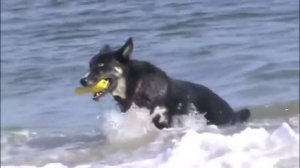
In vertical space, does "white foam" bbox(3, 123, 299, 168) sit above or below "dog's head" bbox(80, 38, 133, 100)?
below

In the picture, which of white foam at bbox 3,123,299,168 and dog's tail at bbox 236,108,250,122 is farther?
dog's tail at bbox 236,108,250,122

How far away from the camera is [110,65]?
7.15 metres

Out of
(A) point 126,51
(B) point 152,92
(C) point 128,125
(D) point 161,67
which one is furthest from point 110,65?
(D) point 161,67

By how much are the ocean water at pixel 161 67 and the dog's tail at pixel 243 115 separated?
0.06 m

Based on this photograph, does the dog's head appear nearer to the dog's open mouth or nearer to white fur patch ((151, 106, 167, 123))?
the dog's open mouth

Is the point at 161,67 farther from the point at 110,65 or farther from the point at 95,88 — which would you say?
the point at 95,88

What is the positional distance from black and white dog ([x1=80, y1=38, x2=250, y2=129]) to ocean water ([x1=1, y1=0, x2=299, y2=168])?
10cm

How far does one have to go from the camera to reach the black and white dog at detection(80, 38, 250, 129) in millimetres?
7152

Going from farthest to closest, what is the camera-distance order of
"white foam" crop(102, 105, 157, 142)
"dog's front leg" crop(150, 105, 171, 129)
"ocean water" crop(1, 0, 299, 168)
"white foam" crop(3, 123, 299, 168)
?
"dog's front leg" crop(150, 105, 171, 129), "white foam" crop(102, 105, 157, 142), "ocean water" crop(1, 0, 299, 168), "white foam" crop(3, 123, 299, 168)

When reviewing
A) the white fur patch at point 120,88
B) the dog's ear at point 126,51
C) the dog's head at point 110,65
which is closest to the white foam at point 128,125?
the white fur patch at point 120,88

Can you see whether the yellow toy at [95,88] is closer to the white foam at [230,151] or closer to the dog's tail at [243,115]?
the dog's tail at [243,115]

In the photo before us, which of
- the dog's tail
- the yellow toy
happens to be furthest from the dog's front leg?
the dog's tail

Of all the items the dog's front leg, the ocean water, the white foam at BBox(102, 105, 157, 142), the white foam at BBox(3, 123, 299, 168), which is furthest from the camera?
the dog's front leg

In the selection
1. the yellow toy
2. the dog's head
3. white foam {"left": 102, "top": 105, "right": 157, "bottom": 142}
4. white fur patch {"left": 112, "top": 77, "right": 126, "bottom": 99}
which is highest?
the dog's head
